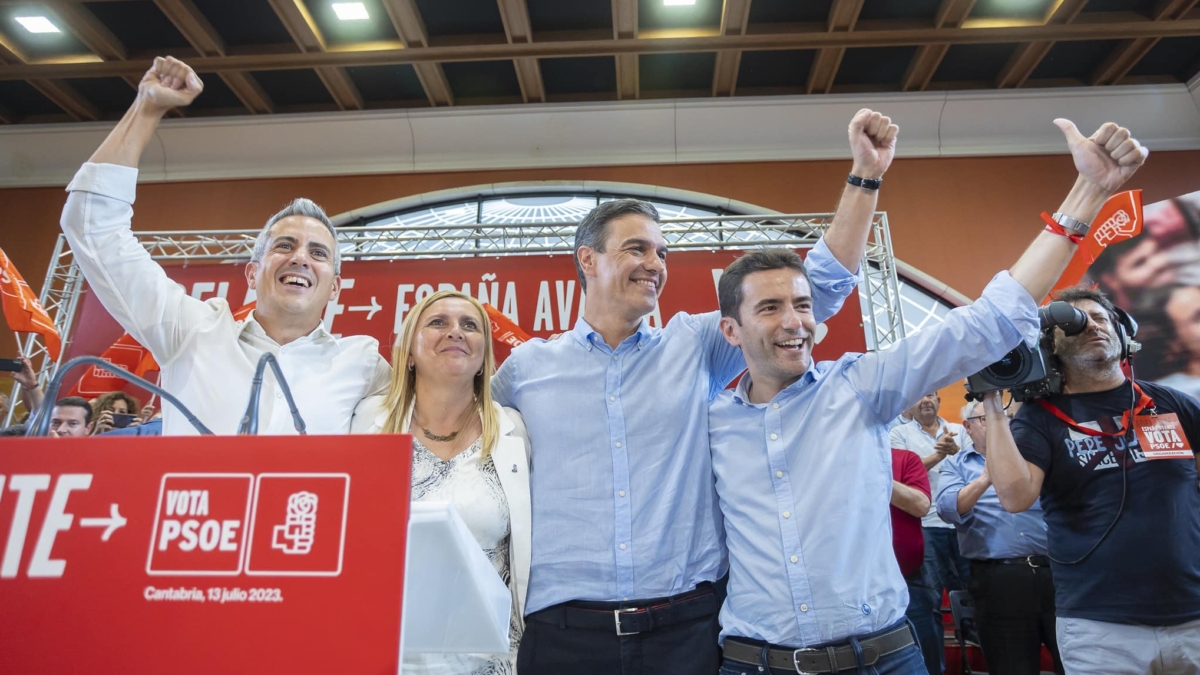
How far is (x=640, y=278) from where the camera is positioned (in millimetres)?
1688

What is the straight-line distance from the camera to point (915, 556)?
277 centimetres

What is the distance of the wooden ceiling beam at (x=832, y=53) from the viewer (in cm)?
505

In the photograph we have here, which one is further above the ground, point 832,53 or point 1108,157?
point 832,53

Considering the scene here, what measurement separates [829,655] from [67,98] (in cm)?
716

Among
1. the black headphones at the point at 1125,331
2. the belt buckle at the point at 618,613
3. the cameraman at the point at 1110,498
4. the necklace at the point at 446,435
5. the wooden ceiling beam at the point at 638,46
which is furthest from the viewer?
the wooden ceiling beam at the point at 638,46

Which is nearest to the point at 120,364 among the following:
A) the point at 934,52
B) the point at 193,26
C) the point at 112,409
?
the point at 112,409

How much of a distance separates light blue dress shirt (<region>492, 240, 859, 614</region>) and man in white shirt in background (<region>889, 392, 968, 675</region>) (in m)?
1.82

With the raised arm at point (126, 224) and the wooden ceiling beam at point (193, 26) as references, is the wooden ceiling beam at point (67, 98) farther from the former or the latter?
the raised arm at point (126, 224)

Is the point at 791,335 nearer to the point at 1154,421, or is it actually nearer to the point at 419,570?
the point at 419,570

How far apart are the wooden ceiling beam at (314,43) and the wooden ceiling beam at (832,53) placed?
3758mm

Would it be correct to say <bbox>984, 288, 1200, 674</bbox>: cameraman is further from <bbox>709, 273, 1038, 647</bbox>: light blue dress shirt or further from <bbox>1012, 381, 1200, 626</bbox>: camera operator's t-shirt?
<bbox>709, 273, 1038, 647</bbox>: light blue dress shirt

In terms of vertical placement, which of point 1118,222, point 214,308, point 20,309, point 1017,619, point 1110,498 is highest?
point 1118,222

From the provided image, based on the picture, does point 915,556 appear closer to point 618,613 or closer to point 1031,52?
point 618,613

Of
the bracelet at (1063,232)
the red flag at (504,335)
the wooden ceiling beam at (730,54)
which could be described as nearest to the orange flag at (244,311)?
the red flag at (504,335)
